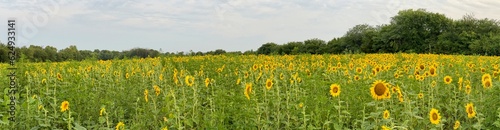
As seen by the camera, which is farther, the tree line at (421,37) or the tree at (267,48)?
the tree at (267,48)

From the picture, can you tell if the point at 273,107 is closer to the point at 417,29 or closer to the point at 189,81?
the point at 189,81

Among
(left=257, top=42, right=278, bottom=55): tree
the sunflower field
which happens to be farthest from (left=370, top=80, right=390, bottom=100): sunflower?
(left=257, top=42, right=278, bottom=55): tree

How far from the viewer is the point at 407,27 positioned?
44.3 m

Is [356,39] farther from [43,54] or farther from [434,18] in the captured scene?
[43,54]

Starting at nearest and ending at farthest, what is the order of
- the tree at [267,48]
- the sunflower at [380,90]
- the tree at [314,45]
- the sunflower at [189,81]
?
1. the sunflower at [380,90]
2. the sunflower at [189,81]
3. the tree at [314,45]
4. the tree at [267,48]

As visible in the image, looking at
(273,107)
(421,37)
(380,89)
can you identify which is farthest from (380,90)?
(421,37)

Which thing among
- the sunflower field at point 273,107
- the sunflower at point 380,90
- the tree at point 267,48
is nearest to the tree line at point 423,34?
the tree at point 267,48

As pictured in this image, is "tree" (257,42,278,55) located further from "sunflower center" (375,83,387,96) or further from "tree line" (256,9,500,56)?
"sunflower center" (375,83,387,96)

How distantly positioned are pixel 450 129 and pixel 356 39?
45381 mm

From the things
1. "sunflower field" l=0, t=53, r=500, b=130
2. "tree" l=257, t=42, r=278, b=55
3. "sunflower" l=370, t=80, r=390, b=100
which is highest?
"tree" l=257, t=42, r=278, b=55

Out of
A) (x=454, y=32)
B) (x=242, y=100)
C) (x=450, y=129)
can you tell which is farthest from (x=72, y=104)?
(x=454, y=32)

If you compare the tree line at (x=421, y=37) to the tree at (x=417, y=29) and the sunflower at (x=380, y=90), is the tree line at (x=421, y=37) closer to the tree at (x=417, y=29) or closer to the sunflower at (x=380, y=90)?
the tree at (x=417, y=29)

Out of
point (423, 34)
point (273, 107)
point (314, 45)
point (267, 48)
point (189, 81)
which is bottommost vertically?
point (273, 107)

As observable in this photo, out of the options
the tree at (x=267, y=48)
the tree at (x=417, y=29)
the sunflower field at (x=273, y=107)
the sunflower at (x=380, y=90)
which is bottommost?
the sunflower field at (x=273, y=107)
